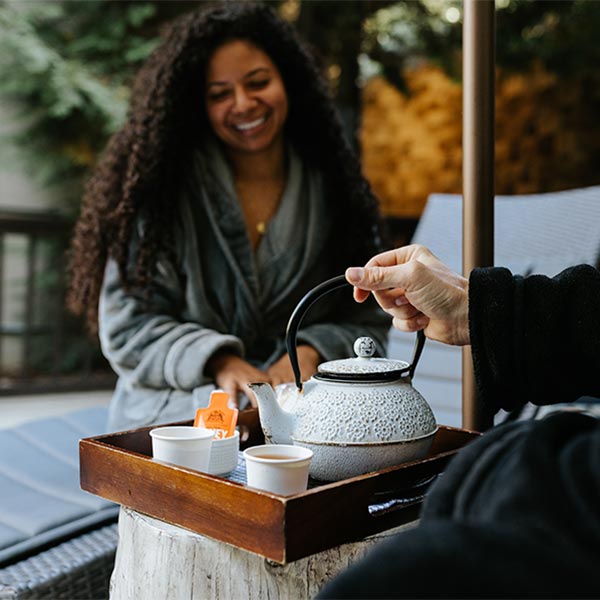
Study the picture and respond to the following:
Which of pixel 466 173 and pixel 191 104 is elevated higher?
pixel 191 104

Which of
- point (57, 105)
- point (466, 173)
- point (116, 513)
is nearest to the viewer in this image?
point (466, 173)

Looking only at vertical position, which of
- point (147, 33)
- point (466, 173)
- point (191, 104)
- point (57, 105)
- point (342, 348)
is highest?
point (147, 33)

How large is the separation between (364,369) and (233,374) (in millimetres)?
668

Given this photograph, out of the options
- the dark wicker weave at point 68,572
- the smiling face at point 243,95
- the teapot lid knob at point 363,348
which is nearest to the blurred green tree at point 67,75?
the smiling face at point 243,95

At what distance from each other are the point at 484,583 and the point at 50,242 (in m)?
4.39

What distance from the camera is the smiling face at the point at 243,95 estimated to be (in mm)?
1900

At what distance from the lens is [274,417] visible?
40.1 inches

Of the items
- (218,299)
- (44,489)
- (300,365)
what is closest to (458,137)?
(218,299)

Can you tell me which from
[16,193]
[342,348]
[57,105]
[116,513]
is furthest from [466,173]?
[16,193]

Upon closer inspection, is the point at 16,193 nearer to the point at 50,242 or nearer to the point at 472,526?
the point at 50,242

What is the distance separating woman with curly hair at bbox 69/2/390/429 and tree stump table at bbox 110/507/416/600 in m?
0.74

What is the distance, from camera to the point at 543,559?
1.62 ft

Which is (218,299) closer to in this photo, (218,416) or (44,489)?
(44,489)

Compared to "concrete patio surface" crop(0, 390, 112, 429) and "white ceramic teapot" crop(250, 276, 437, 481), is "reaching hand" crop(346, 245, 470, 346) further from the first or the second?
"concrete patio surface" crop(0, 390, 112, 429)
